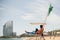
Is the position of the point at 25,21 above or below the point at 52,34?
above

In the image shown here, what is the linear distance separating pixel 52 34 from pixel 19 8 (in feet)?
1.81

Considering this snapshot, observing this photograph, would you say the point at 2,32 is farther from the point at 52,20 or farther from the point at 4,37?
the point at 52,20

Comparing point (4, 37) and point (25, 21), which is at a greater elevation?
point (25, 21)

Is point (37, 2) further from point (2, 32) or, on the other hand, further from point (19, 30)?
point (2, 32)

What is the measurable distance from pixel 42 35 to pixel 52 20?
23 cm

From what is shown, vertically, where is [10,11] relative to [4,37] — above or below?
above

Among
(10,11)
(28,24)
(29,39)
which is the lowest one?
(29,39)

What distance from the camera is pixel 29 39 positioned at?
8.25 ft

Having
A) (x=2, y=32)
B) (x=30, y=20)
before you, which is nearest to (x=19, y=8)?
(x=30, y=20)

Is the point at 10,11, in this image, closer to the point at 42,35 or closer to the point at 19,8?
the point at 19,8

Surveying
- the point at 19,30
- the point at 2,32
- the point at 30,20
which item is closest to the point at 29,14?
the point at 30,20

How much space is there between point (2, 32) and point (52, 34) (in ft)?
2.15

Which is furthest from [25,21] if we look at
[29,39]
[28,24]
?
[29,39]

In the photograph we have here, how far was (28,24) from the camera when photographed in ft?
8.25
